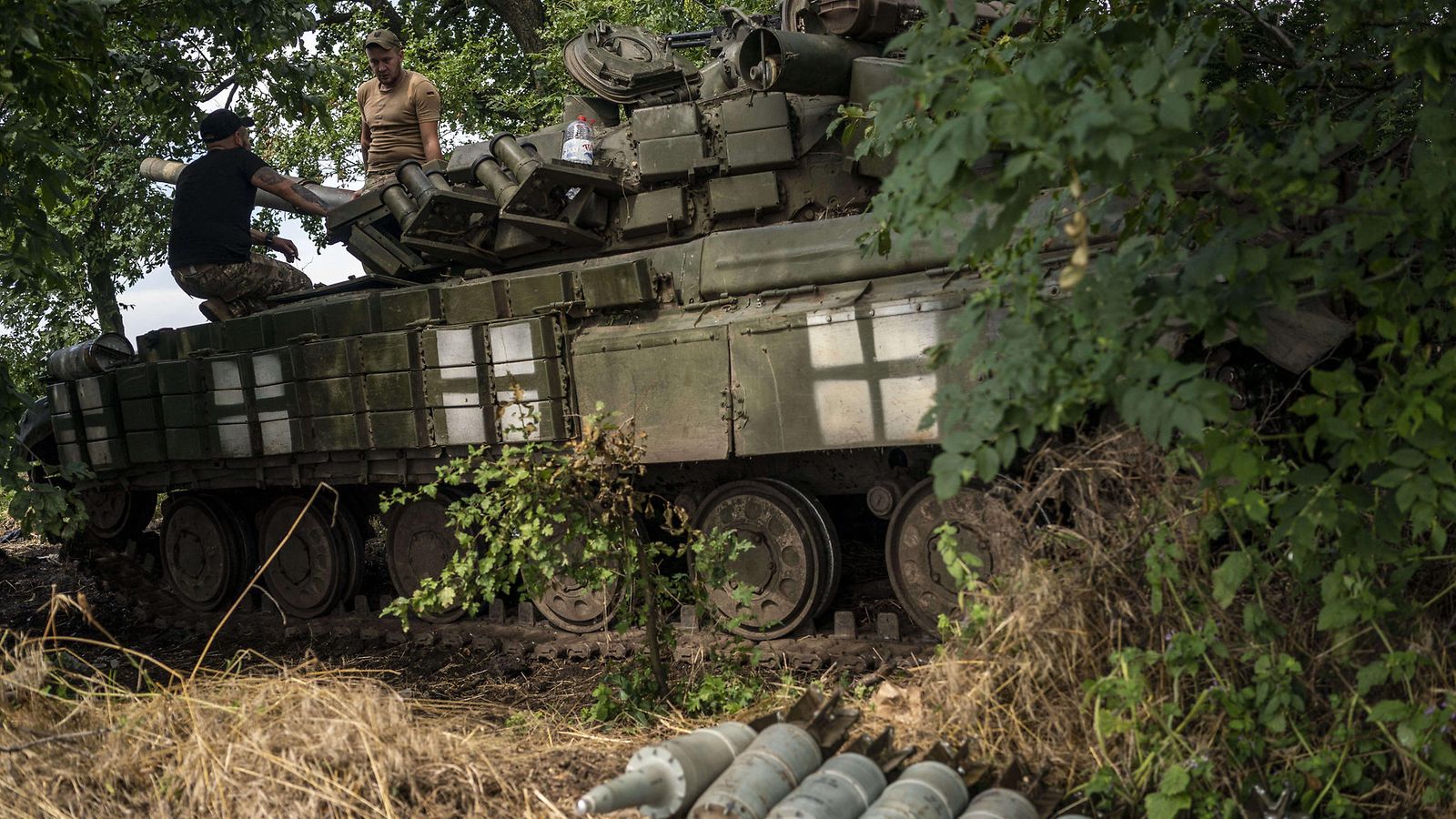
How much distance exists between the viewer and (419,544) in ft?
31.8

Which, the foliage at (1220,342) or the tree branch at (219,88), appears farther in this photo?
the tree branch at (219,88)

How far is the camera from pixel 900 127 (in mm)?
5219

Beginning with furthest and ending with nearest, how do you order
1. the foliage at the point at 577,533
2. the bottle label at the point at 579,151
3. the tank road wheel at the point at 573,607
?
1. the bottle label at the point at 579,151
2. the tank road wheel at the point at 573,607
3. the foliage at the point at 577,533

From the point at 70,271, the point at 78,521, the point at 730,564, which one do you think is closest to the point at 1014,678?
the point at 730,564

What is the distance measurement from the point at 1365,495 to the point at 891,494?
11.6 ft

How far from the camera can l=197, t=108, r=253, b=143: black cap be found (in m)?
10.1

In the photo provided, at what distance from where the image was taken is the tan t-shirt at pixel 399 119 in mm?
10375

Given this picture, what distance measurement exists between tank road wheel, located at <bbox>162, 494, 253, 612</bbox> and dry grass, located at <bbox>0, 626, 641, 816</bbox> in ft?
17.2

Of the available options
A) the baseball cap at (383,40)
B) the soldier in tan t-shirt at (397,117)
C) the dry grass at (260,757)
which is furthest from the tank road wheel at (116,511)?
the dry grass at (260,757)

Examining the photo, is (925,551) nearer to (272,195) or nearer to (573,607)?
(573,607)

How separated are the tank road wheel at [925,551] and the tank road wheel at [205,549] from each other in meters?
5.72

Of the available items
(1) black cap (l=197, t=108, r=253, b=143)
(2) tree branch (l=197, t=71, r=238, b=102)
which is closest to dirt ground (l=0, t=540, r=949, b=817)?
(1) black cap (l=197, t=108, r=253, b=143)

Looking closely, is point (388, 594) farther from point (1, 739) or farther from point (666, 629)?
point (1, 739)

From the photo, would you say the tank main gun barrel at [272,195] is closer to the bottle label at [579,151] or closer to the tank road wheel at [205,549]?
the bottle label at [579,151]
